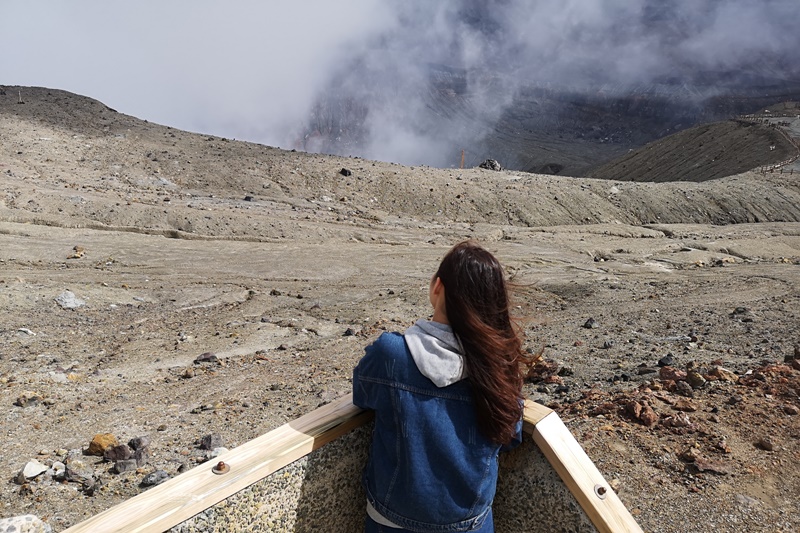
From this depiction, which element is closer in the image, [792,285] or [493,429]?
[493,429]

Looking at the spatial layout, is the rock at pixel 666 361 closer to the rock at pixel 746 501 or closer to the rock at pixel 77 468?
the rock at pixel 746 501

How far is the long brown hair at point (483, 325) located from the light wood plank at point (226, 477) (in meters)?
0.47

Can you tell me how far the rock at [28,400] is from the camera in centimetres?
464

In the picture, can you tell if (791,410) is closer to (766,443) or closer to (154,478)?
(766,443)

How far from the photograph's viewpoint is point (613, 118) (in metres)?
57.8

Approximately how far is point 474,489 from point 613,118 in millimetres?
60993

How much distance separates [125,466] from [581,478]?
9.17 feet

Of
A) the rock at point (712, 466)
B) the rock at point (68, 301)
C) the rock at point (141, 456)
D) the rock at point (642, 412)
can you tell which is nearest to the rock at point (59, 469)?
the rock at point (141, 456)

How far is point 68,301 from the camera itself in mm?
7941

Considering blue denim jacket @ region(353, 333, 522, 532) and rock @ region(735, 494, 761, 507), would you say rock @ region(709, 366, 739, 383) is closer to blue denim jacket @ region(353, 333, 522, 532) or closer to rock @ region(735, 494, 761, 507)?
rock @ region(735, 494, 761, 507)

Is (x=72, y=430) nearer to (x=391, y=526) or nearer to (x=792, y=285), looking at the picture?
(x=391, y=526)

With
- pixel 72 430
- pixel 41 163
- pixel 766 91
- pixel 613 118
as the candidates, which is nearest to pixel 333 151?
pixel 613 118

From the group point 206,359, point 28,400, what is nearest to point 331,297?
point 206,359

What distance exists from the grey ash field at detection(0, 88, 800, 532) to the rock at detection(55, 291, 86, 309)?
0.12 metres
